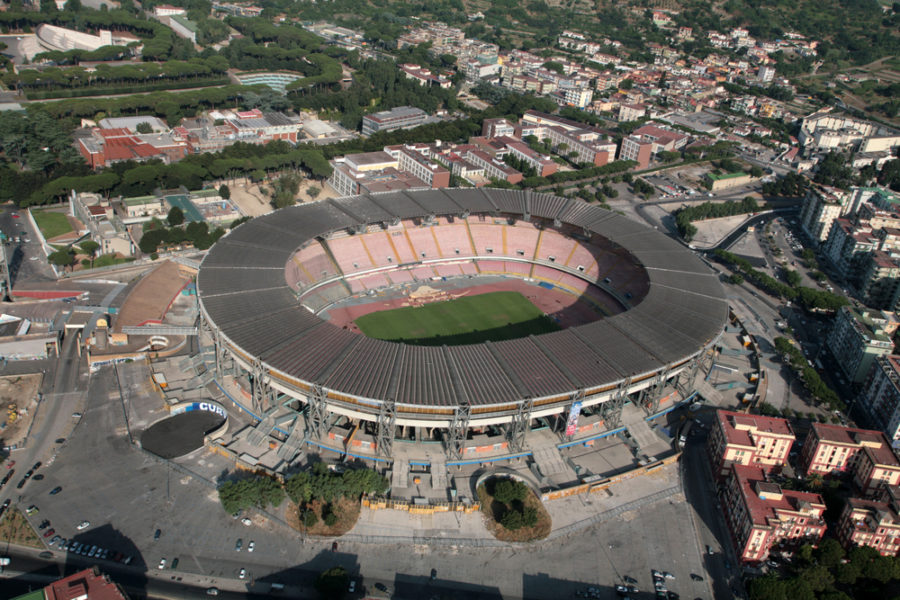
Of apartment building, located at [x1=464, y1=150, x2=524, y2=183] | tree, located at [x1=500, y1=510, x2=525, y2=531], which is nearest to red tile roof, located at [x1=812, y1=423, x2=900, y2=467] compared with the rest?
tree, located at [x1=500, y1=510, x2=525, y2=531]

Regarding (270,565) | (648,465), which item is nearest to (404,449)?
(270,565)

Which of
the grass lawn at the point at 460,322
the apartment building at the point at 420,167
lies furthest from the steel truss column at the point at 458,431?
the apartment building at the point at 420,167

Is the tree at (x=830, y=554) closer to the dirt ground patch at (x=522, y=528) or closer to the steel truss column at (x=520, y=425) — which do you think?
the dirt ground patch at (x=522, y=528)

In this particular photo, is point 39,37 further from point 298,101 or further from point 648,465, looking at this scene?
point 648,465

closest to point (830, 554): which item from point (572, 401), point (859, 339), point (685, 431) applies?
point (685, 431)

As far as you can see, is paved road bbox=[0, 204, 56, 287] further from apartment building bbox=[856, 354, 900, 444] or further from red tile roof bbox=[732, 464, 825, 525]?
apartment building bbox=[856, 354, 900, 444]

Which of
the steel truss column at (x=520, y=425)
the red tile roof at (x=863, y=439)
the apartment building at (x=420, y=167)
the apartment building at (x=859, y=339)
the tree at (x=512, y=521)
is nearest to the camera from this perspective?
the tree at (x=512, y=521)

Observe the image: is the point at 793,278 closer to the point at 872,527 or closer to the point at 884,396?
the point at 884,396
